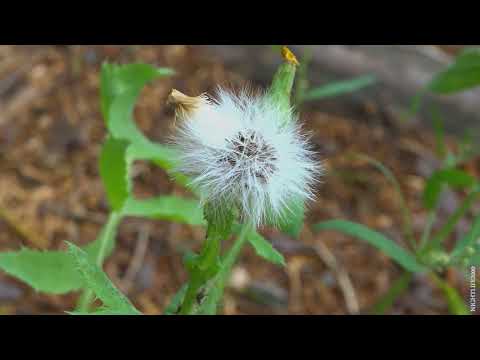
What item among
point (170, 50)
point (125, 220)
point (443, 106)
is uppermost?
point (170, 50)

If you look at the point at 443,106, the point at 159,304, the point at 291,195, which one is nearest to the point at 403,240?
the point at 443,106

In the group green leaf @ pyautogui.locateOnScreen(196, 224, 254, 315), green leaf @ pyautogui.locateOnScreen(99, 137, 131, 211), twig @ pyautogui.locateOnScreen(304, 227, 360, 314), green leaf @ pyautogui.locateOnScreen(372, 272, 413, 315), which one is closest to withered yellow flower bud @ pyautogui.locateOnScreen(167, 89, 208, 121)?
green leaf @ pyautogui.locateOnScreen(196, 224, 254, 315)

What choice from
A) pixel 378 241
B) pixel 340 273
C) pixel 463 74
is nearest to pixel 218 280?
pixel 378 241

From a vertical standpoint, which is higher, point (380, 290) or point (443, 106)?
point (443, 106)

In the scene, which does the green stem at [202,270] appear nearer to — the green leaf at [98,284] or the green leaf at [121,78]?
the green leaf at [98,284]

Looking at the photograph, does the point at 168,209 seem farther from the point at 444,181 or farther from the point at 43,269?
the point at 444,181

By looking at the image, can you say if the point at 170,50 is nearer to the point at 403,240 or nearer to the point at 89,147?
the point at 89,147

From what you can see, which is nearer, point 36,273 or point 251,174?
point 251,174
